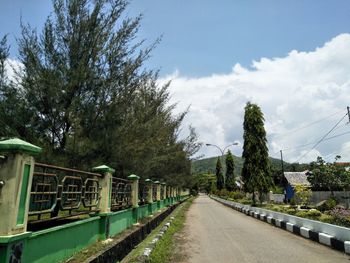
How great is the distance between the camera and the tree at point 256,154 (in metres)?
30.4

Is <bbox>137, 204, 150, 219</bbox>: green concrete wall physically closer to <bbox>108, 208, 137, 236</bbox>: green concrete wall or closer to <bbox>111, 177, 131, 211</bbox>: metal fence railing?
<bbox>108, 208, 137, 236</bbox>: green concrete wall

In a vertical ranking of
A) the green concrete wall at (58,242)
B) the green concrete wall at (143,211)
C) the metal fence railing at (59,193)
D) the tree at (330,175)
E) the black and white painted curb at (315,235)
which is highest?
the tree at (330,175)

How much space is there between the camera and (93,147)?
9445 mm

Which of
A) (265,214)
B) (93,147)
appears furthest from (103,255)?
(265,214)

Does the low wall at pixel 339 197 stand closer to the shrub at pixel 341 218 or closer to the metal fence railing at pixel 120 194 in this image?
the shrub at pixel 341 218

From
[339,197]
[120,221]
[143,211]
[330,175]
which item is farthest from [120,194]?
[330,175]

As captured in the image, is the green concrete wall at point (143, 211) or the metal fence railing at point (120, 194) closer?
the metal fence railing at point (120, 194)

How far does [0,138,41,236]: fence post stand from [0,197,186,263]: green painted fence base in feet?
0.47

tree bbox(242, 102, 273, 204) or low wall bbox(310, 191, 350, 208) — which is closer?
tree bbox(242, 102, 273, 204)

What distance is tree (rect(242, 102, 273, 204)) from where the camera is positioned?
30.4 m

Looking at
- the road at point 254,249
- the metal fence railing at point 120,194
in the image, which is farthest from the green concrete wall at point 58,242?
the road at point 254,249

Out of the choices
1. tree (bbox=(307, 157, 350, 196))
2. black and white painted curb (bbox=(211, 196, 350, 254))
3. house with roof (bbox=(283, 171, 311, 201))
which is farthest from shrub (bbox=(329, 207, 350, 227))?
house with roof (bbox=(283, 171, 311, 201))

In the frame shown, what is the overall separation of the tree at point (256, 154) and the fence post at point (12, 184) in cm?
2790

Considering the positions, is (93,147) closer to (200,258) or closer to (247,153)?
(200,258)
